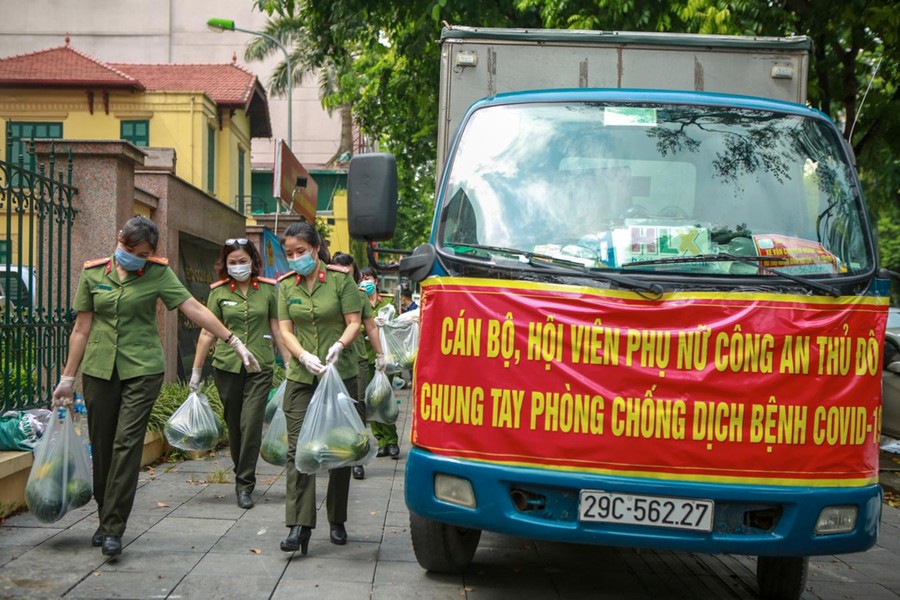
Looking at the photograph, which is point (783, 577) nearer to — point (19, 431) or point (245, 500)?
point (245, 500)

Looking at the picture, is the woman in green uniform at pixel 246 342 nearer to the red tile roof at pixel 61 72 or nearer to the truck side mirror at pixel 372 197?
the truck side mirror at pixel 372 197

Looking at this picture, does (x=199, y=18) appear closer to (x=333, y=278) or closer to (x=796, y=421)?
(x=333, y=278)

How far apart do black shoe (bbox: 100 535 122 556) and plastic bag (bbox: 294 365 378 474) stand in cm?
102

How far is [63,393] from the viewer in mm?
5848

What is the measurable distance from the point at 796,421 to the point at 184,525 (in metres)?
3.91

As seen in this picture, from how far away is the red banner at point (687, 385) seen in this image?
450cm

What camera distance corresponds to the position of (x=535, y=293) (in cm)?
462

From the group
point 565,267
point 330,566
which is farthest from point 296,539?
point 565,267

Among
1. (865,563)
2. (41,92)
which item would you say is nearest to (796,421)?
(865,563)

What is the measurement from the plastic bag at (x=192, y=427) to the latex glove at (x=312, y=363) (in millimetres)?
1737

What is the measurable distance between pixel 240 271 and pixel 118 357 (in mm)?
1766

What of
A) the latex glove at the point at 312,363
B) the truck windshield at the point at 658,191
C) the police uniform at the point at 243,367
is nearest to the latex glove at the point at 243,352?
the latex glove at the point at 312,363

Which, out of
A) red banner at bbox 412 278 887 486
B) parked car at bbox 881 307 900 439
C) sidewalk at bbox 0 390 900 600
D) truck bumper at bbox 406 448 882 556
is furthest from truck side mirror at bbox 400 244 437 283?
parked car at bbox 881 307 900 439

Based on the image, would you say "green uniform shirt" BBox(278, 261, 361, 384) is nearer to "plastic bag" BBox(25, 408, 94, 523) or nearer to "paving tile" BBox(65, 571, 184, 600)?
"plastic bag" BBox(25, 408, 94, 523)
